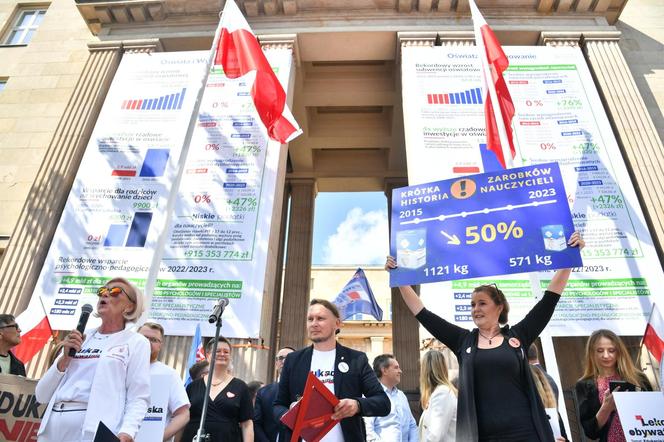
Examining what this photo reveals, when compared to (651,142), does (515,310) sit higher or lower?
lower

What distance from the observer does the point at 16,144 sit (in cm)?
996

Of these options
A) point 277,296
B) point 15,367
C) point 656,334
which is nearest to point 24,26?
point 277,296

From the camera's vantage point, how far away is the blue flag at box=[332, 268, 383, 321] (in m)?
9.41

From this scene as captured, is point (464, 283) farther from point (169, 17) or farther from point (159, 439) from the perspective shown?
point (169, 17)

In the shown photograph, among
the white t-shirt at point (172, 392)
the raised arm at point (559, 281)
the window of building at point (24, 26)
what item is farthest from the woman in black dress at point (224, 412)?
the window of building at point (24, 26)

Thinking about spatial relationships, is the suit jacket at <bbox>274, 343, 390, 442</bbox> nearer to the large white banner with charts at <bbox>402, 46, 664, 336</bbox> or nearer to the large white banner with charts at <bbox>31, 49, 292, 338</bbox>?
the large white banner with charts at <bbox>31, 49, 292, 338</bbox>

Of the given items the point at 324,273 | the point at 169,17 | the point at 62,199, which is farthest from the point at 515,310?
the point at 324,273

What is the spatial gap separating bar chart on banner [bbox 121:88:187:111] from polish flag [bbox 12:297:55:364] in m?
4.75

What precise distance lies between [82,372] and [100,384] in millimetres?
214

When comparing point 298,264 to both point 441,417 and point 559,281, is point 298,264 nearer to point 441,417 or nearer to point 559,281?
point 441,417

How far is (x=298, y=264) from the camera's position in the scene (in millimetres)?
14219

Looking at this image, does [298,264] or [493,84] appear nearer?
[493,84]

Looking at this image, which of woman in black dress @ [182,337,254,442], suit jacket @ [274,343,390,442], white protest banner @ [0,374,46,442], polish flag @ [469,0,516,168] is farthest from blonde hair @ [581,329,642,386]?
white protest banner @ [0,374,46,442]

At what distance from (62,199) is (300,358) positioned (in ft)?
26.2
